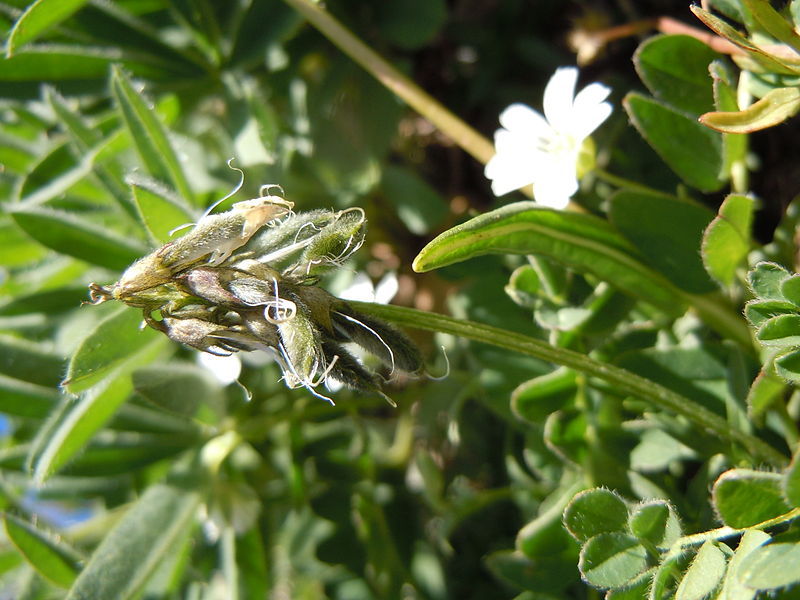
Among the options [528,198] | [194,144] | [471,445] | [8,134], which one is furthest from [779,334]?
[8,134]

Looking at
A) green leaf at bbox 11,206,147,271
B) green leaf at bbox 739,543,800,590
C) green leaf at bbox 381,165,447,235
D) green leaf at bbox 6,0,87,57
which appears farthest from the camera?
green leaf at bbox 381,165,447,235

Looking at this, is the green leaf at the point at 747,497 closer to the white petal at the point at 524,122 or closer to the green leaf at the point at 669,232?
the green leaf at the point at 669,232

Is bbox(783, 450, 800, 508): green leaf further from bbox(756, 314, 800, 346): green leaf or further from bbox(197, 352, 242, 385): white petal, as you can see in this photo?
bbox(197, 352, 242, 385): white petal

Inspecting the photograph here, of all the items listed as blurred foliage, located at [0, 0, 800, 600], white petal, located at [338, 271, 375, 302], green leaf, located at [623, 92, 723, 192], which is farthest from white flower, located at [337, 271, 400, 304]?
green leaf, located at [623, 92, 723, 192]

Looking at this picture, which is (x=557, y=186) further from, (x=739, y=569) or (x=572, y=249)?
(x=739, y=569)

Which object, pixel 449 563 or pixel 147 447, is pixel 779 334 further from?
pixel 147 447

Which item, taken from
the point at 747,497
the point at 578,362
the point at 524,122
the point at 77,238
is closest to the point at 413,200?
the point at 524,122
